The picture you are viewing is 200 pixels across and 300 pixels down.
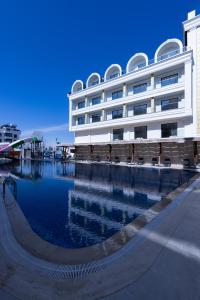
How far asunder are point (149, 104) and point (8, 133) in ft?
235

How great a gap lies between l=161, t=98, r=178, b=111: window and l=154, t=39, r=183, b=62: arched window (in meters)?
5.70

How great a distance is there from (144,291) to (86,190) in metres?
7.89

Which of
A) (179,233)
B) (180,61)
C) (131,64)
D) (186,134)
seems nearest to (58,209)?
(179,233)

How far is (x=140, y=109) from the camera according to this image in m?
27.3

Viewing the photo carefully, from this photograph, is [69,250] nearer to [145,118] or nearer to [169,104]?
[145,118]

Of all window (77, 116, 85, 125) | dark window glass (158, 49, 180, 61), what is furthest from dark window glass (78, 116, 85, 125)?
dark window glass (158, 49, 180, 61)

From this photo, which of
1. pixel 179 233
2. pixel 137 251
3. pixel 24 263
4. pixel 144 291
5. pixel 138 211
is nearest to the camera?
pixel 144 291

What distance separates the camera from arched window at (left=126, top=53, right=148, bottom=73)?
26.8m

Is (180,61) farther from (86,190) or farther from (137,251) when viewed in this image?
(137,251)

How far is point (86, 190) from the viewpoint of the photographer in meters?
10.3

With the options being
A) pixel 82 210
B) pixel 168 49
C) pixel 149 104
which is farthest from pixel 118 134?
pixel 82 210

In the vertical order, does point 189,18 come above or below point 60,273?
above

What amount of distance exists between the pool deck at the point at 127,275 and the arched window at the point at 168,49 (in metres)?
25.6

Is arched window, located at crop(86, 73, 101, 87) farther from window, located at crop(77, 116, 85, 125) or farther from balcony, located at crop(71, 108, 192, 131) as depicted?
balcony, located at crop(71, 108, 192, 131)
